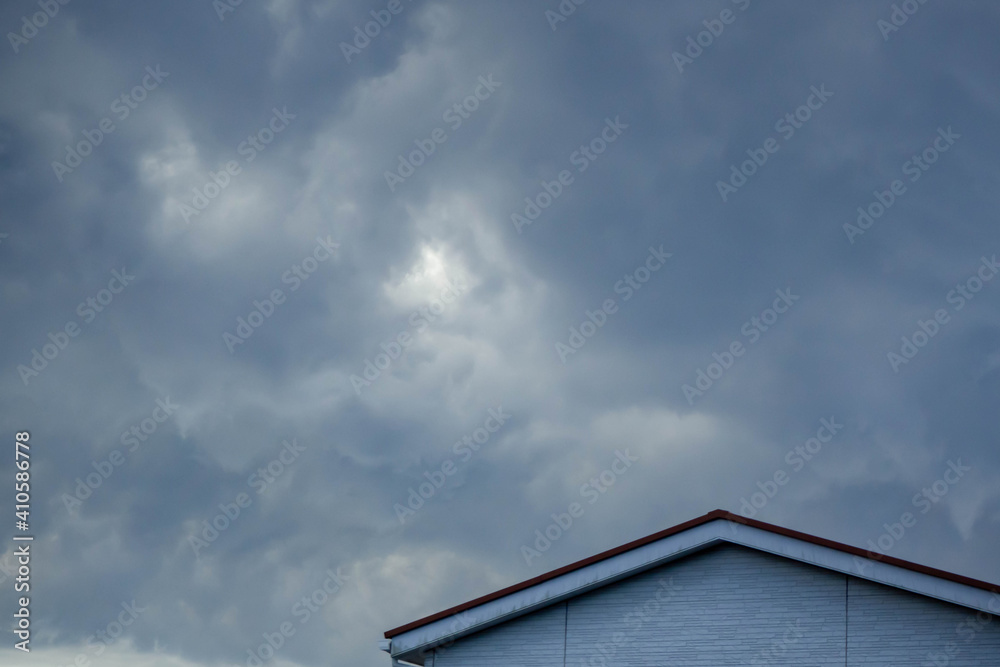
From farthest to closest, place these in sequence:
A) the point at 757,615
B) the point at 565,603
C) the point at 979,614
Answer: the point at 565,603 → the point at 757,615 → the point at 979,614

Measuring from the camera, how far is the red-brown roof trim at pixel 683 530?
1606 centimetres

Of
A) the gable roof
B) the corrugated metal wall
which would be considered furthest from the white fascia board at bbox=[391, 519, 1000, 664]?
the corrugated metal wall

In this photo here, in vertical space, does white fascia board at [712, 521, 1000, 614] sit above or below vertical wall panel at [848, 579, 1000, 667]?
above

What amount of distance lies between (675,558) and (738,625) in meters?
1.55

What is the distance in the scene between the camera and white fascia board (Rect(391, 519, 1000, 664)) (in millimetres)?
16172

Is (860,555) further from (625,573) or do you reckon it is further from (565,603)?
(565,603)

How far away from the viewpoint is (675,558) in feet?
58.8

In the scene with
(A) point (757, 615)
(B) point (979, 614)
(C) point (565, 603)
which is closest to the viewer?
(B) point (979, 614)

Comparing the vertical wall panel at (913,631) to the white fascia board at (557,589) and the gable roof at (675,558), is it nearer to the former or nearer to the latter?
the gable roof at (675,558)

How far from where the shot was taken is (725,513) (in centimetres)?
→ 1748

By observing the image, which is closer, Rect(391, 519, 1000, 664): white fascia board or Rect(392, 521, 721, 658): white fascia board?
Rect(391, 519, 1000, 664): white fascia board

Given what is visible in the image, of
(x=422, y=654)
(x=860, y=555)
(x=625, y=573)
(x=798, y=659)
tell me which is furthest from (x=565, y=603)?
(x=860, y=555)

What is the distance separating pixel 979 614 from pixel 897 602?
4.09ft

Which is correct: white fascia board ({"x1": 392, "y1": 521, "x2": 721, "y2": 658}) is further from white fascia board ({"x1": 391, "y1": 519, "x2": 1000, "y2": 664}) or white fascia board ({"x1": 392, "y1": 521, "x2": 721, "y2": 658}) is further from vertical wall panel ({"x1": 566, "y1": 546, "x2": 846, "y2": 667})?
vertical wall panel ({"x1": 566, "y1": 546, "x2": 846, "y2": 667})
